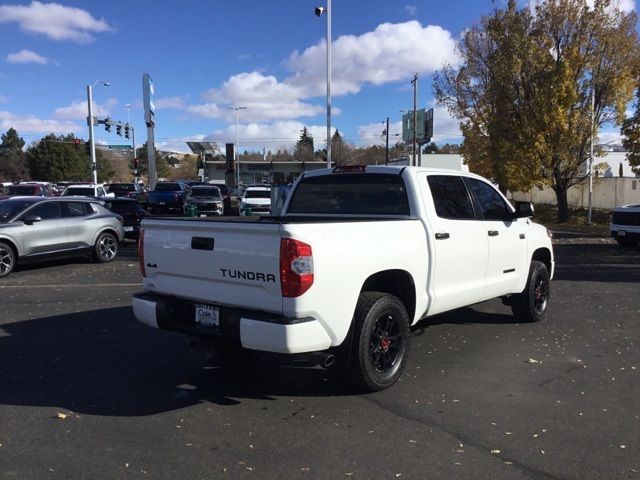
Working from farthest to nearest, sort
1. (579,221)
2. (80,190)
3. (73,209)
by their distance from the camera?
(579,221), (80,190), (73,209)

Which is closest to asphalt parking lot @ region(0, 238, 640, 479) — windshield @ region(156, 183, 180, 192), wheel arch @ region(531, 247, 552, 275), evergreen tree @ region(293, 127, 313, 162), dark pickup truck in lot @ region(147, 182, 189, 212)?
wheel arch @ region(531, 247, 552, 275)

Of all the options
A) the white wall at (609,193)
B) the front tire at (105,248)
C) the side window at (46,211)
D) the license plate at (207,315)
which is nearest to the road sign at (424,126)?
the white wall at (609,193)

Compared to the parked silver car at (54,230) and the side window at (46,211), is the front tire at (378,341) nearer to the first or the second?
the parked silver car at (54,230)

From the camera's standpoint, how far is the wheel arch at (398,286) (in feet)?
15.8

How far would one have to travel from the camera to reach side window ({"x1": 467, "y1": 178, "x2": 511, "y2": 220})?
6.21m

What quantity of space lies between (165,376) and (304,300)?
1921 mm

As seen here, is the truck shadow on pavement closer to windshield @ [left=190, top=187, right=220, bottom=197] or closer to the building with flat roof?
windshield @ [left=190, top=187, right=220, bottom=197]

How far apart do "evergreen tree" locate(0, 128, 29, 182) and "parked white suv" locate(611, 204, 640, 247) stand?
261 ft

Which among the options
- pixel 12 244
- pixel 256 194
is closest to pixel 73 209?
pixel 12 244

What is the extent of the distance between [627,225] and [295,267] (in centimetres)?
1505

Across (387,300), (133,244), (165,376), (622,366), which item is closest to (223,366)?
(165,376)

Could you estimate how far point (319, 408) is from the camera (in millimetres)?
4391

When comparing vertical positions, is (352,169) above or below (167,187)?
below

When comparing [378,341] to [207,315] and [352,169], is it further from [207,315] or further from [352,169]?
[352,169]
